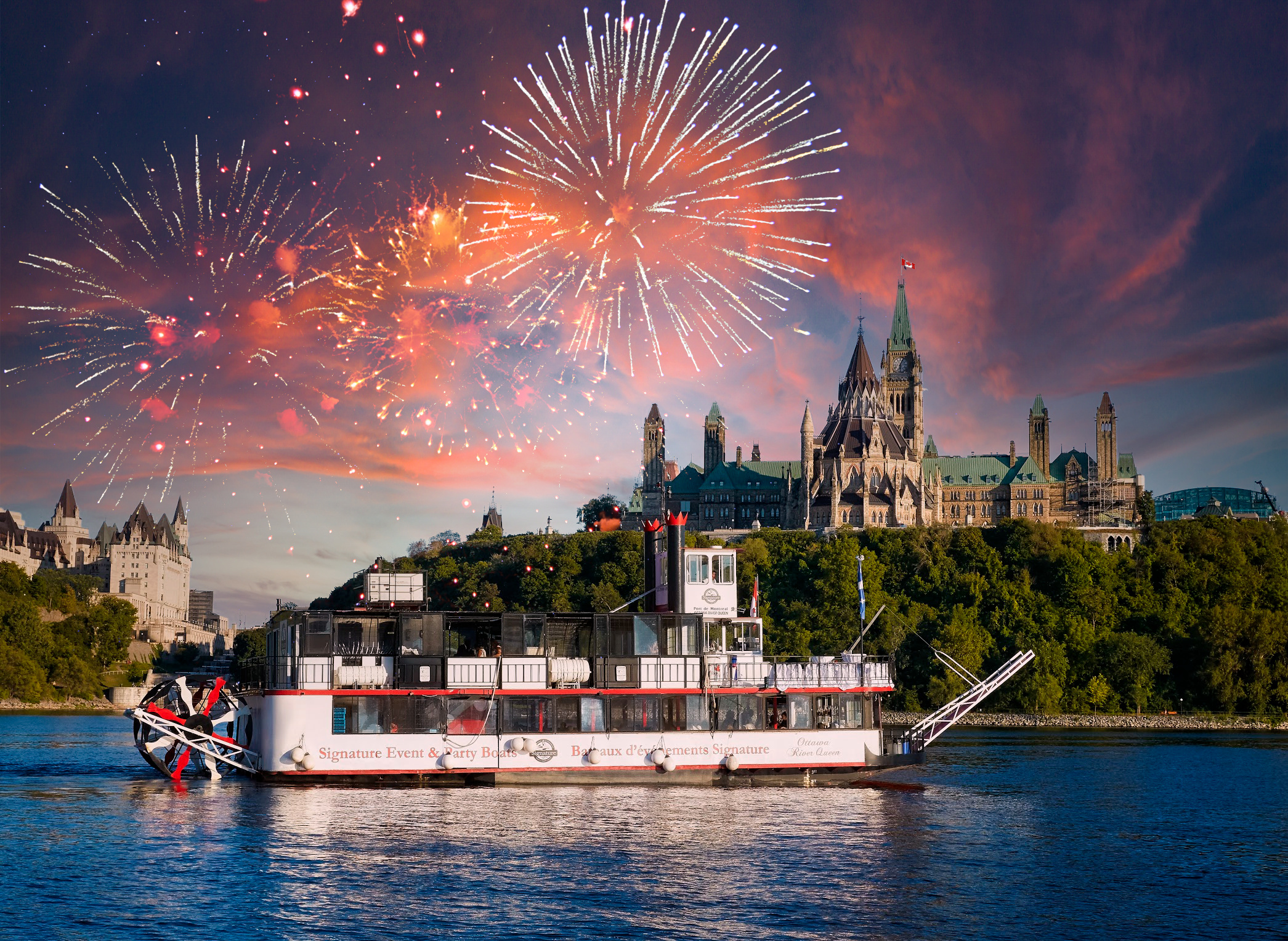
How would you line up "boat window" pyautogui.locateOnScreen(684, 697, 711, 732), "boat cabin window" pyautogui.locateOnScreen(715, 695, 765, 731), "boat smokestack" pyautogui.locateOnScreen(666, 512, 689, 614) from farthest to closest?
1. "boat smokestack" pyautogui.locateOnScreen(666, 512, 689, 614)
2. "boat cabin window" pyautogui.locateOnScreen(715, 695, 765, 731)
3. "boat window" pyautogui.locateOnScreen(684, 697, 711, 732)

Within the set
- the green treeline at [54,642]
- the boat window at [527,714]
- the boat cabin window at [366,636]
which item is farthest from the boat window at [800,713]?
the green treeline at [54,642]

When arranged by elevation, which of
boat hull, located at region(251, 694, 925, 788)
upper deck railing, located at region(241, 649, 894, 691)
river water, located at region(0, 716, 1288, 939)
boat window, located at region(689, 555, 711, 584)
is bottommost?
river water, located at region(0, 716, 1288, 939)

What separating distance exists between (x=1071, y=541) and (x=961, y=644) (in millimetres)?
29505

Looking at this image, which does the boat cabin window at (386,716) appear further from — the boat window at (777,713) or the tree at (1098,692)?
the tree at (1098,692)

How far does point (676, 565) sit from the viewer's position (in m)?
55.5

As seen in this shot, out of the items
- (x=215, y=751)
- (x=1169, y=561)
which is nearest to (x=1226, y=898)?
(x=215, y=751)

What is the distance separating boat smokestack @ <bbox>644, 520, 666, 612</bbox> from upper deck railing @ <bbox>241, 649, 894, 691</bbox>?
4.85 meters

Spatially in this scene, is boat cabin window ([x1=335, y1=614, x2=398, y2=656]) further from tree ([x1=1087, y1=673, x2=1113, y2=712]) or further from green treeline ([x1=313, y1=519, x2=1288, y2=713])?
tree ([x1=1087, y1=673, x2=1113, y2=712])

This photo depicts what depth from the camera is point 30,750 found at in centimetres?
8125

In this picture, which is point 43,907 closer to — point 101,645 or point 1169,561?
point 1169,561

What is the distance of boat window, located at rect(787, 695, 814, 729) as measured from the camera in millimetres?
53438

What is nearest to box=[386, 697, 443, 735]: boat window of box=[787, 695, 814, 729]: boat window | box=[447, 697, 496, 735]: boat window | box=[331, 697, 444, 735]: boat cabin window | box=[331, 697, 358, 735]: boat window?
box=[331, 697, 444, 735]: boat cabin window

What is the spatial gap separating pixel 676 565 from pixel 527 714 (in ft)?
28.6

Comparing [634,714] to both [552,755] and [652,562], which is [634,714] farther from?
[652,562]
